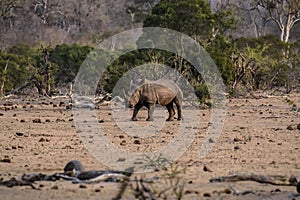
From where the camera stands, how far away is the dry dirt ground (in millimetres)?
7959

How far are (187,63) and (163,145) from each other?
12.4 meters

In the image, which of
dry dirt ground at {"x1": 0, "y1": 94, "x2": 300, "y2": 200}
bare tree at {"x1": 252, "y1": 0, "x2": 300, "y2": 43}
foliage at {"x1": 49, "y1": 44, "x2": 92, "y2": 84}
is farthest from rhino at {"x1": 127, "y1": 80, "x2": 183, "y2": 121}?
bare tree at {"x1": 252, "y1": 0, "x2": 300, "y2": 43}

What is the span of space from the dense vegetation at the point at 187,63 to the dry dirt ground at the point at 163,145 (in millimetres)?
4650

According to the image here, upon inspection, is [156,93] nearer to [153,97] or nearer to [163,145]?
[153,97]

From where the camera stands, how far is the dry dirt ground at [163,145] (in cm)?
796

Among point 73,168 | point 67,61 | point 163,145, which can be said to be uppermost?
point 67,61

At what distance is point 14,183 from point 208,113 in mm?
12173

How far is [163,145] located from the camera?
1246 cm

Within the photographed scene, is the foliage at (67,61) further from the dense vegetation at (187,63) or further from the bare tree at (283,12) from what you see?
the bare tree at (283,12)

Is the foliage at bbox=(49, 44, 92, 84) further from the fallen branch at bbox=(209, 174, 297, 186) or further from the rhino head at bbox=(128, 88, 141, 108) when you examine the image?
the fallen branch at bbox=(209, 174, 297, 186)

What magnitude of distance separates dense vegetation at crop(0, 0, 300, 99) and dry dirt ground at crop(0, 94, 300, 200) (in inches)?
183

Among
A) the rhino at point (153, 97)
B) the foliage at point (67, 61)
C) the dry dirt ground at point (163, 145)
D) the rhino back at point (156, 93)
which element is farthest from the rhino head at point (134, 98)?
the foliage at point (67, 61)

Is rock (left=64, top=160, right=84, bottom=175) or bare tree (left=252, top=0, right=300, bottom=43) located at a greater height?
bare tree (left=252, top=0, right=300, bottom=43)

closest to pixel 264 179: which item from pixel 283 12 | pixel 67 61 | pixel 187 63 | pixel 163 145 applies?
pixel 163 145
